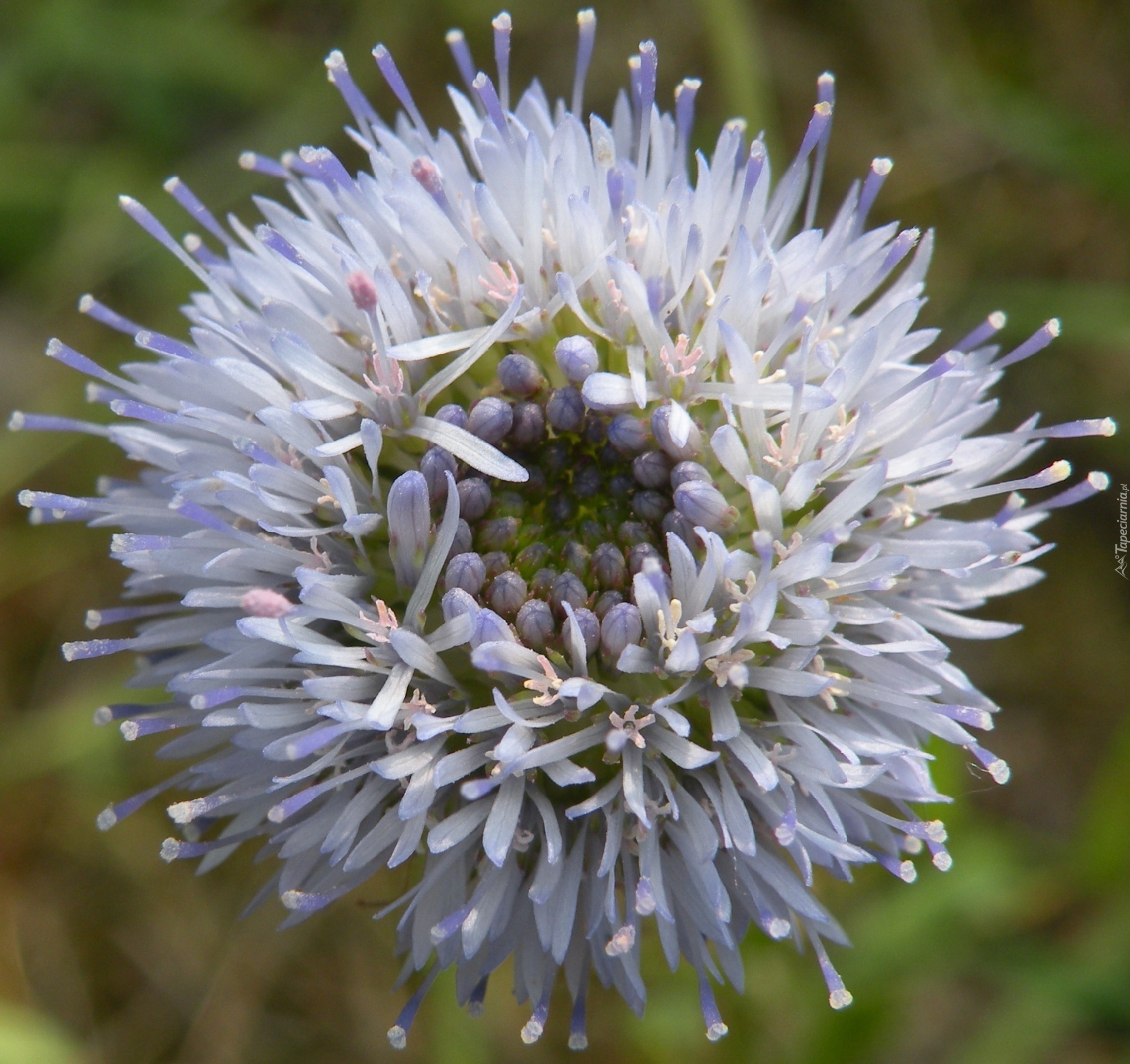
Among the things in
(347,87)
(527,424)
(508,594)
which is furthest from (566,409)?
(347,87)

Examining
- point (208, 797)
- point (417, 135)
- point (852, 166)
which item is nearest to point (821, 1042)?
point (208, 797)

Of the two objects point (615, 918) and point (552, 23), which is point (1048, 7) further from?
point (615, 918)

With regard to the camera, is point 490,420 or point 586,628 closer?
point 586,628

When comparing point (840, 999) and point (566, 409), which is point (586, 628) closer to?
point (566, 409)

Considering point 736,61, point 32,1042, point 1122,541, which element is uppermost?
point 736,61

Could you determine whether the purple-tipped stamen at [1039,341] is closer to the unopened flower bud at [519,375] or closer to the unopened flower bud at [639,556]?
the unopened flower bud at [639,556]

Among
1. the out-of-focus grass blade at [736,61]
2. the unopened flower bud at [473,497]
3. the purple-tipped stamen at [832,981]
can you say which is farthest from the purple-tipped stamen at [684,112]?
the purple-tipped stamen at [832,981]

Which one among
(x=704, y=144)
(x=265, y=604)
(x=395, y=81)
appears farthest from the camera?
(x=704, y=144)
